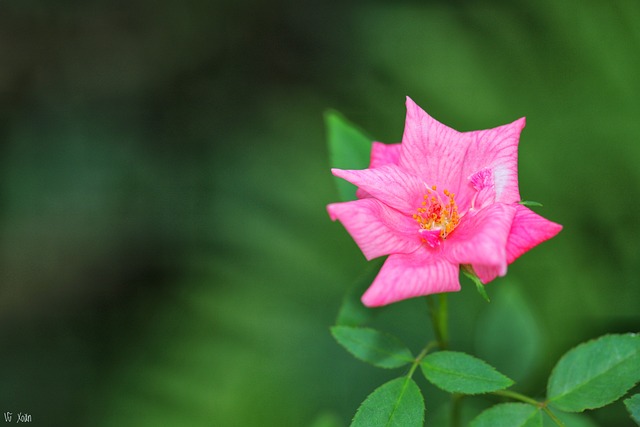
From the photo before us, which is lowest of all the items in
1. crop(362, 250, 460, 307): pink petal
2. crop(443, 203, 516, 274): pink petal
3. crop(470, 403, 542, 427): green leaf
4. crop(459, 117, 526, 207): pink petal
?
crop(470, 403, 542, 427): green leaf

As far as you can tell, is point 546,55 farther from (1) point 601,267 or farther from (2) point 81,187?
Result: (2) point 81,187

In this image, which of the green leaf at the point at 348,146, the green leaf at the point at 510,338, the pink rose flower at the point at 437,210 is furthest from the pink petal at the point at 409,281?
the green leaf at the point at 510,338

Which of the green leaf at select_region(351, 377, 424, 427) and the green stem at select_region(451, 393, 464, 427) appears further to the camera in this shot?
the green stem at select_region(451, 393, 464, 427)

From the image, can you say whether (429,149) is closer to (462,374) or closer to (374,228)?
(374,228)

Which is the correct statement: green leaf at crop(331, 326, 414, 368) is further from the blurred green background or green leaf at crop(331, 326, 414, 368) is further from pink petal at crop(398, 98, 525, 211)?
the blurred green background

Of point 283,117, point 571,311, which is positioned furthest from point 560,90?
point 283,117

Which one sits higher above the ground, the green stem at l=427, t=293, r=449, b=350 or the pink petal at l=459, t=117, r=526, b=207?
the pink petal at l=459, t=117, r=526, b=207

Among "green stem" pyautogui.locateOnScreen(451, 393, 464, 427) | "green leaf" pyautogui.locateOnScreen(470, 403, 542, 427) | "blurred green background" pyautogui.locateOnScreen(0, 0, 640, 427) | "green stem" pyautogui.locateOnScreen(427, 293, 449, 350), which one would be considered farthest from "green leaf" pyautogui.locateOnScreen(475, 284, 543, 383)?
"green leaf" pyautogui.locateOnScreen(470, 403, 542, 427)

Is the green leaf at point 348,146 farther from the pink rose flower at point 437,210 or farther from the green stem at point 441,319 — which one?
the green stem at point 441,319

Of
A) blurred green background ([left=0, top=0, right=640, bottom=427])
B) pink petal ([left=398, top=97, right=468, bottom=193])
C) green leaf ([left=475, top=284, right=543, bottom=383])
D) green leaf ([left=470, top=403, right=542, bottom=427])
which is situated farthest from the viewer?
blurred green background ([left=0, top=0, right=640, bottom=427])
